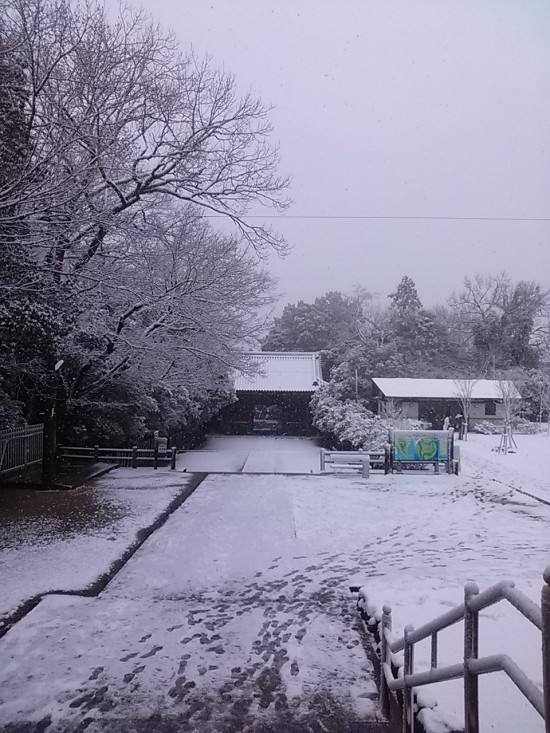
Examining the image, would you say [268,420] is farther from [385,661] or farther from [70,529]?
[385,661]

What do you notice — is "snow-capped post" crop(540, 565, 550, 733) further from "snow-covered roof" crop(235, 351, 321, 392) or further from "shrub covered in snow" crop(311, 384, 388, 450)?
"snow-covered roof" crop(235, 351, 321, 392)

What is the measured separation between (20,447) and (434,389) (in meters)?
17.7

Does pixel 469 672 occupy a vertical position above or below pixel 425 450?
above

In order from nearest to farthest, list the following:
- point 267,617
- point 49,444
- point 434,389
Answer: point 267,617 < point 49,444 < point 434,389

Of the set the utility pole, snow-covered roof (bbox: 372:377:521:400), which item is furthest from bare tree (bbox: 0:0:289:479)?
snow-covered roof (bbox: 372:377:521:400)

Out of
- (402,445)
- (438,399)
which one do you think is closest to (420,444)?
(402,445)

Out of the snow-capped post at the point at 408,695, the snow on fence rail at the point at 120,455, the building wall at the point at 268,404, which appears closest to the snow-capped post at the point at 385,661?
the snow-capped post at the point at 408,695

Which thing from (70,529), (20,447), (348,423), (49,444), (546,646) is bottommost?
(70,529)

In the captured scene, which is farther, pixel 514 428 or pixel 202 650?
pixel 514 428

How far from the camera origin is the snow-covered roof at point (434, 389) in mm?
23531

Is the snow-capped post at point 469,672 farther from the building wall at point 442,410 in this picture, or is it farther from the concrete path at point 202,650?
the building wall at point 442,410

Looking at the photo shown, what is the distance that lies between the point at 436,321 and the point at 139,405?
2507cm

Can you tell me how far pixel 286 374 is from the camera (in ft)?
94.7

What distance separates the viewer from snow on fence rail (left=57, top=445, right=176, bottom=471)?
14742 mm
